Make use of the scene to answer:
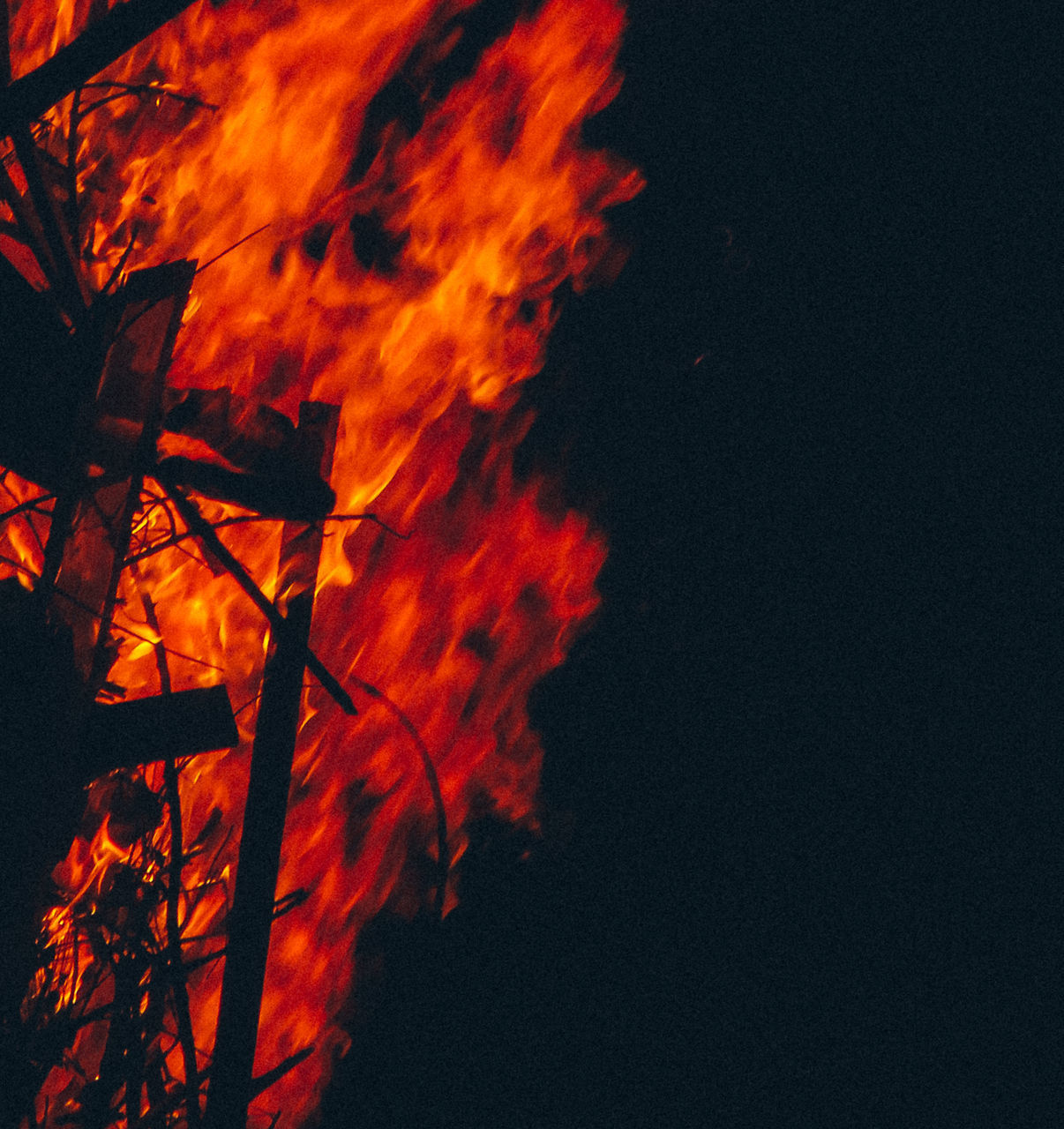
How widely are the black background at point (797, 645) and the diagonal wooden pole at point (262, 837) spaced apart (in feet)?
1.57

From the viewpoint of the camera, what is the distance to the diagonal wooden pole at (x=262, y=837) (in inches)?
47.9

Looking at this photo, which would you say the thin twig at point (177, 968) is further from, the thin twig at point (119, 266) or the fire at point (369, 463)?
the thin twig at point (119, 266)

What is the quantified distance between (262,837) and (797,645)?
873mm

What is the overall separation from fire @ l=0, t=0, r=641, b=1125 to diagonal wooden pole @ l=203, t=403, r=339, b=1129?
303 mm

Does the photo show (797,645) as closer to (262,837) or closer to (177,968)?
(262,837)

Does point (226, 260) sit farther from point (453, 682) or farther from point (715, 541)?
point (715, 541)

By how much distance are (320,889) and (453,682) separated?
0.51 m

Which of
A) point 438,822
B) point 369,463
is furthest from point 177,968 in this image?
point 369,463

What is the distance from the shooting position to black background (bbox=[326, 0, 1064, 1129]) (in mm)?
1287

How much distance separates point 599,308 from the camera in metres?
1.70

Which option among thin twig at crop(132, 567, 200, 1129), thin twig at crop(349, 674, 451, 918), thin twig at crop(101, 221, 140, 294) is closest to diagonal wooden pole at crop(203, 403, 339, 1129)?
thin twig at crop(132, 567, 200, 1129)

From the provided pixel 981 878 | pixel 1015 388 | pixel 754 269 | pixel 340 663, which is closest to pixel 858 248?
pixel 754 269

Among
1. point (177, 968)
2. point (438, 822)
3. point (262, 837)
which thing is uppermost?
point (438, 822)

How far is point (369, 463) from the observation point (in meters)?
1.91
